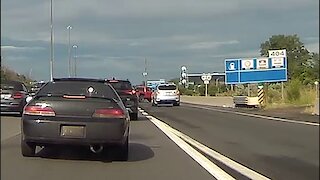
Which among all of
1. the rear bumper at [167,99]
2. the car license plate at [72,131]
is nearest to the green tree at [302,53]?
the car license plate at [72,131]

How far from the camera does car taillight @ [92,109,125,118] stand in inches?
418

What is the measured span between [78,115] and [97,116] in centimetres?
35

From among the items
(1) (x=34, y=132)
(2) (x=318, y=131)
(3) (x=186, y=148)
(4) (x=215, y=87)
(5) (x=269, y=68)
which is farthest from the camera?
(4) (x=215, y=87)

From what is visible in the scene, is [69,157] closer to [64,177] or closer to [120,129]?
[120,129]

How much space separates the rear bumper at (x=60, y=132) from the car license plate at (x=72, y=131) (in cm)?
2

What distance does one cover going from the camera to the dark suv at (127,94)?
2547 centimetres

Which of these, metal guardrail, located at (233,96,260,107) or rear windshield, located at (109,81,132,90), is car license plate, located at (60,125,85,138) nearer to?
rear windshield, located at (109,81,132,90)

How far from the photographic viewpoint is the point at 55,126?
10406 mm

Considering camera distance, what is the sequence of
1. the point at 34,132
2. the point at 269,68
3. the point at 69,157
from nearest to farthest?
1. the point at 34,132
2. the point at 69,157
3. the point at 269,68

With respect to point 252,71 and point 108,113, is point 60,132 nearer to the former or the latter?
point 108,113

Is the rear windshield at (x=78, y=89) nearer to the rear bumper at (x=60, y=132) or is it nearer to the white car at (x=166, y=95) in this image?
the rear bumper at (x=60, y=132)

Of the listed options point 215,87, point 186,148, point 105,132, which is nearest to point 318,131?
point 105,132

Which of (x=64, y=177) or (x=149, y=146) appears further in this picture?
(x=149, y=146)

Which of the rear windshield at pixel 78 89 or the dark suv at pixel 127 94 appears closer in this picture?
the rear windshield at pixel 78 89
